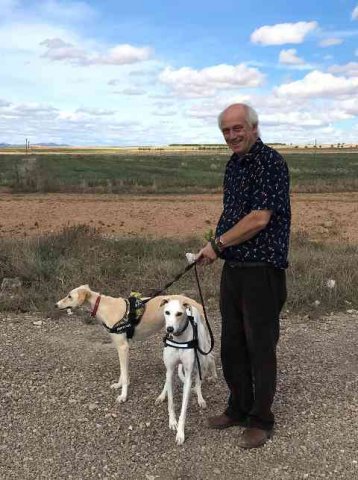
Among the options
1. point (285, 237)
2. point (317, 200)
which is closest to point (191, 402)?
point (285, 237)

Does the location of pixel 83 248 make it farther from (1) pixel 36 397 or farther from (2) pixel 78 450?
(2) pixel 78 450

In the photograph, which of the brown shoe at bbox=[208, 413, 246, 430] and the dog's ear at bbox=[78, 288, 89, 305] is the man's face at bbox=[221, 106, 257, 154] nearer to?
the brown shoe at bbox=[208, 413, 246, 430]

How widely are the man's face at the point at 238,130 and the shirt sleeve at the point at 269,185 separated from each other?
17cm

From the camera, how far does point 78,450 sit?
13.9ft

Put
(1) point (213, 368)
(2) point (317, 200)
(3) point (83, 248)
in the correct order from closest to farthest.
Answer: (1) point (213, 368), (3) point (83, 248), (2) point (317, 200)

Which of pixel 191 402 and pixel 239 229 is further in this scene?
pixel 191 402

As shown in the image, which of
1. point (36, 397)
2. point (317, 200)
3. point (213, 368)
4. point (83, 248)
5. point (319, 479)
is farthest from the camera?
point (317, 200)

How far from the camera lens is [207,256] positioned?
4215 mm

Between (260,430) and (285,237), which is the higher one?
(285,237)

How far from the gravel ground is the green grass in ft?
3.75

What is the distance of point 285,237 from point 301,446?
1.56m

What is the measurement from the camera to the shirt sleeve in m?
3.97

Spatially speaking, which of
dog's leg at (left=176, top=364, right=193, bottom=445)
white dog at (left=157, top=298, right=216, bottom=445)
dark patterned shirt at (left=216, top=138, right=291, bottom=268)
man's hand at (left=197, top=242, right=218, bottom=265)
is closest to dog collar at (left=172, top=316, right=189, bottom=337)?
white dog at (left=157, top=298, right=216, bottom=445)

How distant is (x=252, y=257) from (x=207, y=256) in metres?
0.33
